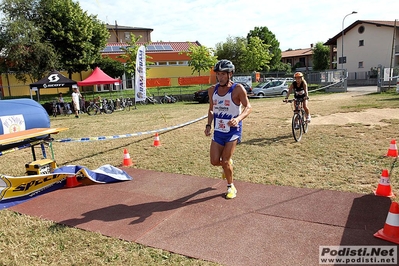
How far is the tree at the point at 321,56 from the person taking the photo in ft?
206

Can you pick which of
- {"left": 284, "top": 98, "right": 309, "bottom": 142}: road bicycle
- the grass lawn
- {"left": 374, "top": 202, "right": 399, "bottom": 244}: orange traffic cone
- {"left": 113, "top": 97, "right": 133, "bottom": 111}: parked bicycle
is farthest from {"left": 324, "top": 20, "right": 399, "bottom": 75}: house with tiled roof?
{"left": 374, "top": 202, "right": 399, "bottom": 244}: orange traffic cone

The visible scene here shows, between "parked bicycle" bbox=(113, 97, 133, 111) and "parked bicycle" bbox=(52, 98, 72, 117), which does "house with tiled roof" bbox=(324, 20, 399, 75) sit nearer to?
"parked bicycle" bbox=(113, 97, 133, 111)

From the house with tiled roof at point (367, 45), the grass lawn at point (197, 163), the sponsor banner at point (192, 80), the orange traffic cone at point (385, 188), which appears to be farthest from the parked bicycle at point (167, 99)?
the house with tiled roof at point (367, 45)

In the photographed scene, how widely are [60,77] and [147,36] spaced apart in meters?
42.2

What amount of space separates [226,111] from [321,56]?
65.7m

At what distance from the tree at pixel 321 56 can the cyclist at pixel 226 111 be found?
64.9 m

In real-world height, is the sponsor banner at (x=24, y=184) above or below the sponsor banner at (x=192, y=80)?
below

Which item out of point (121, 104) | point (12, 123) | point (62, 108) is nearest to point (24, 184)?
point (12, 123)

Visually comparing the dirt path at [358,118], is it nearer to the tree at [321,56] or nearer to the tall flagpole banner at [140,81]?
the tall flagpole banner at [140,81]

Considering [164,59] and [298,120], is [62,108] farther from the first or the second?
[164,59]

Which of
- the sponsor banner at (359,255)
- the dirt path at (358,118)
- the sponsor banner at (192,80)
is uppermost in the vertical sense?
the sponsor banner at (192,80)

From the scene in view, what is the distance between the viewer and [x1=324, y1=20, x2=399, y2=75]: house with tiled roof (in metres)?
42.8

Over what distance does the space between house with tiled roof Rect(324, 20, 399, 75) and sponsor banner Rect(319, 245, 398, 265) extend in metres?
46.1

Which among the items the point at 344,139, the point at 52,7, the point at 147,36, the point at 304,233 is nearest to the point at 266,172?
the point at 304,233
